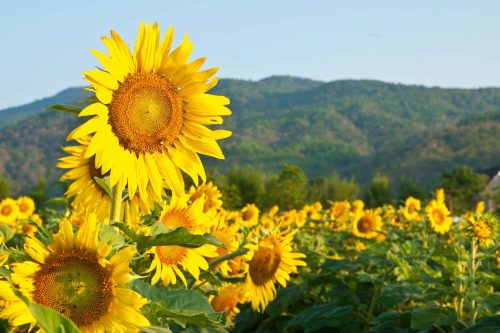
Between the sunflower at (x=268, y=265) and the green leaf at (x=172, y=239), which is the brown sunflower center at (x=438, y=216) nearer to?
the sunflower at (x=268, y=265)

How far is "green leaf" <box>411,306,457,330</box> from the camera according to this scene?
13.5ft

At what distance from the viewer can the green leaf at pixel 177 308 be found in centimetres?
199

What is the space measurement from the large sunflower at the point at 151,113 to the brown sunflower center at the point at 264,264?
1228 millimetres

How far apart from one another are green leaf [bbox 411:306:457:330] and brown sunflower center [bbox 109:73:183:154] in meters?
2.33

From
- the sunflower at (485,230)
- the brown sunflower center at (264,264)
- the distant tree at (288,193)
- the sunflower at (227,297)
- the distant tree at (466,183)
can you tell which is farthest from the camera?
the distant tree at (466,183)

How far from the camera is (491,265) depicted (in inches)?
265

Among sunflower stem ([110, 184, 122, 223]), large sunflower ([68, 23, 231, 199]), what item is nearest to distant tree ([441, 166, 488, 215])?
large sunflower ([68, 23, 231, 199])

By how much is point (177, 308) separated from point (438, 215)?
6.63 meters

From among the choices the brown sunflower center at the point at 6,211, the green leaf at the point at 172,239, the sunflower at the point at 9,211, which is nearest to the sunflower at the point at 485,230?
the green leaf at the point at 172,239

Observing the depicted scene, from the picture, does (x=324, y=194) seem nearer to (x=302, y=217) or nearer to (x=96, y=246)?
(x=302, y=217)

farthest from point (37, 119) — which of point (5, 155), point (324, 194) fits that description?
point (324, 194)

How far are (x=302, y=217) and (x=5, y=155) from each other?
162 meters

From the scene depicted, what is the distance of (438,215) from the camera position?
27.6 feet

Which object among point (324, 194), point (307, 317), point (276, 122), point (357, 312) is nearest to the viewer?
point (307, 317)
